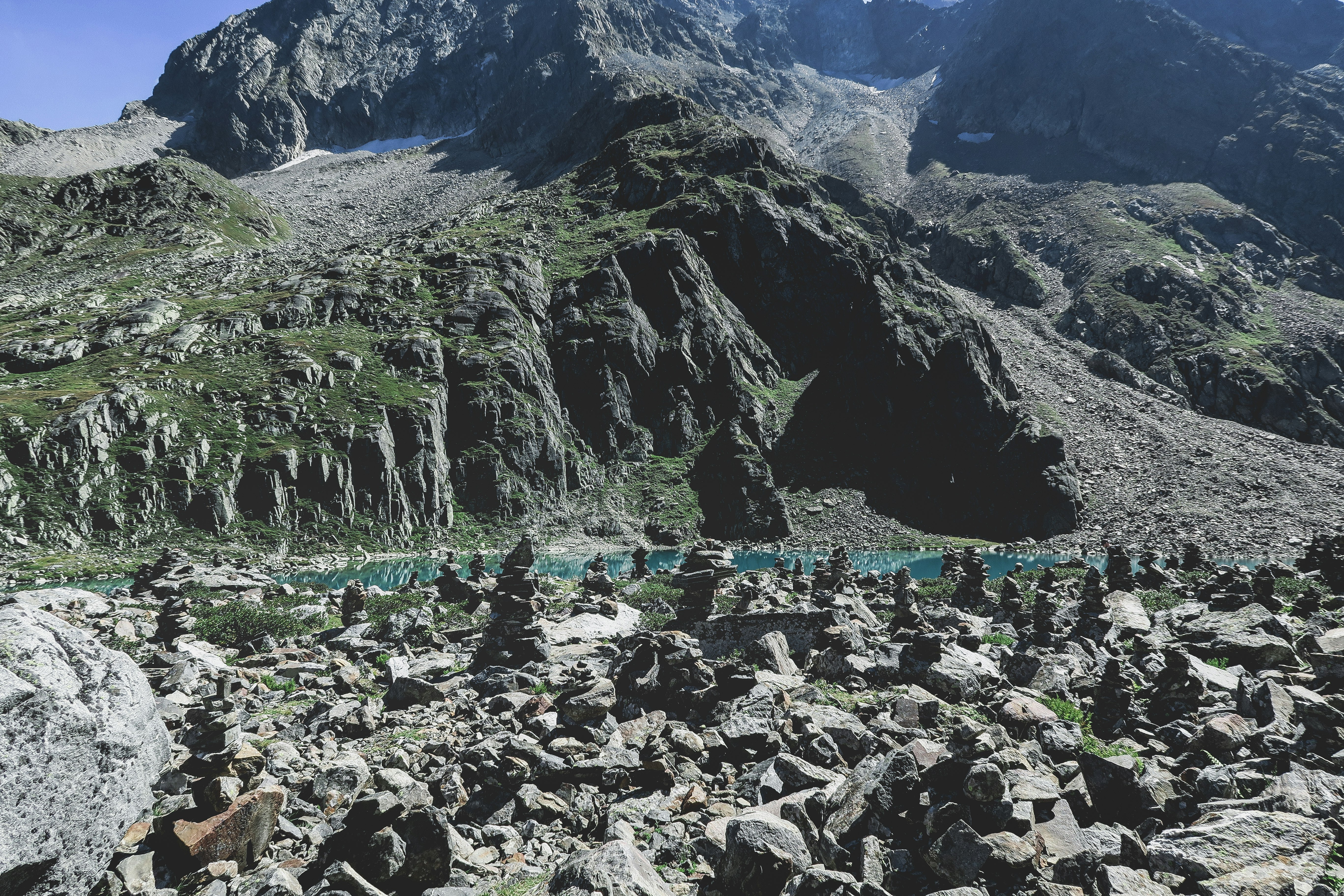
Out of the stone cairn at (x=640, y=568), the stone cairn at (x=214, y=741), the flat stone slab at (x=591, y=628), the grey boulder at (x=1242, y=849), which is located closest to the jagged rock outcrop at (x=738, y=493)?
the stone cairn at (x=640, y=568)

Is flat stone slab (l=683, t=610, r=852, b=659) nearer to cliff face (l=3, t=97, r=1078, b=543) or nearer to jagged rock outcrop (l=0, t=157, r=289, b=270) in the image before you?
cliff face (l=3, t=97, r=1078, b=543)

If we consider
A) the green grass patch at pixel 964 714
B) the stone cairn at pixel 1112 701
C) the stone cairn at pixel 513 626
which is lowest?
the stone cairn at pixel 513 626

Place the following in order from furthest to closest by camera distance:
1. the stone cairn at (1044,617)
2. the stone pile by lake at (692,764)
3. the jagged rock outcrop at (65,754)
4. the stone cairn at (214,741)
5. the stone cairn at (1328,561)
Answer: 1. the stone cairn at (1328,561)
2. the stone cairn at (1044,617)
3. the stone cairn at (214,741)
4. the stone pile by lake at (692,764)
5. the jagged rock outcrop at (65,754)

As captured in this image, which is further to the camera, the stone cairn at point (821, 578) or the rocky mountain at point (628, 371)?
the rocky mountain at point (628, 371)

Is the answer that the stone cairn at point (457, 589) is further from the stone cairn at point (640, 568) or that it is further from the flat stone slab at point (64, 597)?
the flat stone slab at point (64, 597)

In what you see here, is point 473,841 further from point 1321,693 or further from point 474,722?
point 1321,693

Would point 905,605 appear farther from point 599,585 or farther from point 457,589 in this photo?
point 457,589
